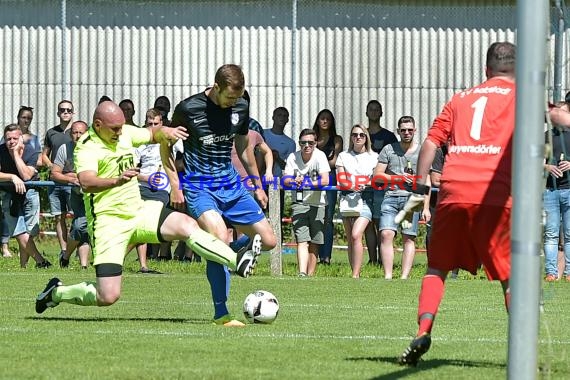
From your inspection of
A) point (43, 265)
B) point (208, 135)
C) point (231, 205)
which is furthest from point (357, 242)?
point (208, 135)

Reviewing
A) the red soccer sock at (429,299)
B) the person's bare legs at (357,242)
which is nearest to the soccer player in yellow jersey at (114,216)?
the red soccer sock at (429,299)

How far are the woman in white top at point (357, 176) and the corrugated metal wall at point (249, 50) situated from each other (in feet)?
19.7

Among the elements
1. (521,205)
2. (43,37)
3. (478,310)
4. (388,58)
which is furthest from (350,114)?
(521,205)

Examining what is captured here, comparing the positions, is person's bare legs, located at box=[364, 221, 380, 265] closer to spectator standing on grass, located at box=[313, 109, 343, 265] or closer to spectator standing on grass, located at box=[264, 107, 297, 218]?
spectator standing on grass, located at box=[313, 109, 343, 265]

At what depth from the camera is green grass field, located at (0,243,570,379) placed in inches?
314

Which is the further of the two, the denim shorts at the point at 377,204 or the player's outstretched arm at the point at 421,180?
the denim shorts at the point at 377,204

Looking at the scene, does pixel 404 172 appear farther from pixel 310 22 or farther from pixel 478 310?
pixel 310 22

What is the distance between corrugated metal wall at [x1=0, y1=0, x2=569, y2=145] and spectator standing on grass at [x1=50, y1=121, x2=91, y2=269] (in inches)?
223

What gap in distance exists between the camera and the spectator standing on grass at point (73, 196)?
690 inches

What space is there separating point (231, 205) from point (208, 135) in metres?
0.64

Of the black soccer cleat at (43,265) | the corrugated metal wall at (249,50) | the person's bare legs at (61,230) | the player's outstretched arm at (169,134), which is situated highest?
the corrugated metal wall at (249,50)

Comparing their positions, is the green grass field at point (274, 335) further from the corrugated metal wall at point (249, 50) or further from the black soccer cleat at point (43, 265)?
the corrugated metal wall at point (249, 50)

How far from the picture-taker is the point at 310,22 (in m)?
23.8

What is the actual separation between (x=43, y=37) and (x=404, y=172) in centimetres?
977
